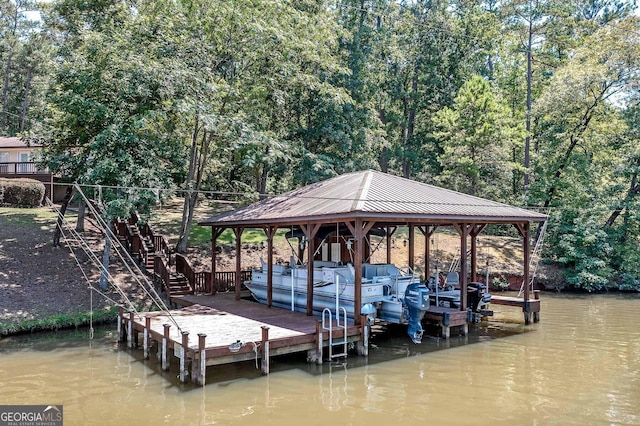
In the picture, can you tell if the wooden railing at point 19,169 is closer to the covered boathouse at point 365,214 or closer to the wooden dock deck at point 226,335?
the covered boathouse at point 365,214

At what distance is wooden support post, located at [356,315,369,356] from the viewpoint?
39.2ft

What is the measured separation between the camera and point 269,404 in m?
8.84

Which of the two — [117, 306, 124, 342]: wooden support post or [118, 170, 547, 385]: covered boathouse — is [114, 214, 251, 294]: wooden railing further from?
[117, 306, 124, 342]: wooden support post

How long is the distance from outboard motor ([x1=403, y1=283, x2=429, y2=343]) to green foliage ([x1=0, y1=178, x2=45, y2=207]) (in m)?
22.7

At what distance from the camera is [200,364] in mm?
9664

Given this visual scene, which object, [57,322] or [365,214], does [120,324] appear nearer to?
[57,322]

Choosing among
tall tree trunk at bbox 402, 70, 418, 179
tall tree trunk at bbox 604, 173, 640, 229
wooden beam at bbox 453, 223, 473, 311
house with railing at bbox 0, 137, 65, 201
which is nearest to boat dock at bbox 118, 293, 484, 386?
wooden beam at bbox 453, 223, 473, 311

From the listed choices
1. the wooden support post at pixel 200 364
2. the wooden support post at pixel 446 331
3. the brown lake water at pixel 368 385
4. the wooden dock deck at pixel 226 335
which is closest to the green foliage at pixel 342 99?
the wooden dock deck at pixel 226 335

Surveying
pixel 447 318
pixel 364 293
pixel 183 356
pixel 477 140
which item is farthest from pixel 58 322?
pixel 477 140

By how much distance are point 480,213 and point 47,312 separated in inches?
544

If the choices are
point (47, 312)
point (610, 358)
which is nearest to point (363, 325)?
point (610, 358)

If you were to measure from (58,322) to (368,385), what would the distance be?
411 inches

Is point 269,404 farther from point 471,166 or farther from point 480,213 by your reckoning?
point 471,166

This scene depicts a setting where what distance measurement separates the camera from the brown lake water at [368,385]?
827 cm
